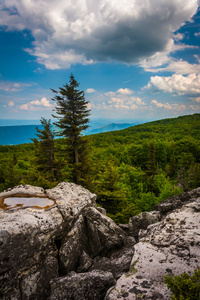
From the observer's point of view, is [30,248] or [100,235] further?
[100,235]

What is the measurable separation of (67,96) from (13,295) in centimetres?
1571

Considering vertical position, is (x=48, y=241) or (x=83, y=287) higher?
(x=48, y=241)

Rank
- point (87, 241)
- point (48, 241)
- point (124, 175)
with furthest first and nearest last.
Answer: point (124, 175) → point (87, 241) → point (48, 241)

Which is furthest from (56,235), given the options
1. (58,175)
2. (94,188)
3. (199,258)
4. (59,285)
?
(58,175)

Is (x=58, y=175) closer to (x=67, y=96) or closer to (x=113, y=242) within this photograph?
(x=67, y=96)

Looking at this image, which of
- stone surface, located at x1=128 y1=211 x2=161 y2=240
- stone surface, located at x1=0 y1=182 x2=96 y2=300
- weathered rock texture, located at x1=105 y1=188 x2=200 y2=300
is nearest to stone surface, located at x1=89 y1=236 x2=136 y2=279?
weathered rock texture, located at x1=105 y1=188 x2=200 y2=300

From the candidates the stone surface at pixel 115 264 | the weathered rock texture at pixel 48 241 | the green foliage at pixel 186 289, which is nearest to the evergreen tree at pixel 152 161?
the weathered rock texture at pixel 48 241

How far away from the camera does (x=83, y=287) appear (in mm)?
4969

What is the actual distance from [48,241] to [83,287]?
2.29 m

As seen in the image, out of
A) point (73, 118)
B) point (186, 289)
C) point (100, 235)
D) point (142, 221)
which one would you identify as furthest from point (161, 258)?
point (73, 118)

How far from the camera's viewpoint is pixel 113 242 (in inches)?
323

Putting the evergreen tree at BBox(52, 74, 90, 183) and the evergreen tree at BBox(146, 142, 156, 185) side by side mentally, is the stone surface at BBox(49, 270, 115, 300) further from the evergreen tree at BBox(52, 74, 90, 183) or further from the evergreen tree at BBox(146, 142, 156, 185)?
the evergreen tree at BBox(146, 142, 156, 185)

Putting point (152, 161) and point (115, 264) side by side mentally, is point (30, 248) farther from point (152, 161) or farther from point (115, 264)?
point (152, 161)

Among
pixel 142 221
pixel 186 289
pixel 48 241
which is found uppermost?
pixel 186 289
